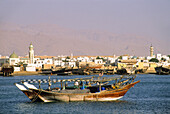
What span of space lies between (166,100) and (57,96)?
15.9 metres

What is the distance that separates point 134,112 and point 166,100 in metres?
13.1

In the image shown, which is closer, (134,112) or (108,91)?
(134,112)

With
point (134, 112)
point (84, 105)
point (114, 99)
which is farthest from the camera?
point (114, 99)

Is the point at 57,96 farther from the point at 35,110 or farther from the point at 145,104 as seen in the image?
the point at 145,104

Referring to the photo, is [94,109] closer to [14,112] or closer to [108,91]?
[108,91]

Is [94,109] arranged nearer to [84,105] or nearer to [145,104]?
[84,105]

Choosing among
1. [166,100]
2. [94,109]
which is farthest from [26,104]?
[166,100]

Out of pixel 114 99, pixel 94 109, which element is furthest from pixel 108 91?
pixel 94 109

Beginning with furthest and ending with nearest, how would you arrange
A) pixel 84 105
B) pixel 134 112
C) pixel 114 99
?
1. pixel 114 99
2. pixel 84 105
3. pixel 134 112

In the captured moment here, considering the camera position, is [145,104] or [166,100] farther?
[166,100]

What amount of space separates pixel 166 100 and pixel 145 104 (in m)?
6.23

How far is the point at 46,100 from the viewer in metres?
53.1

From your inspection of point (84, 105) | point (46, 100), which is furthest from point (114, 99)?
point (46, 100)

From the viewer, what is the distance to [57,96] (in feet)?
173
